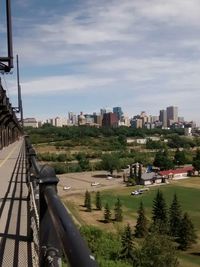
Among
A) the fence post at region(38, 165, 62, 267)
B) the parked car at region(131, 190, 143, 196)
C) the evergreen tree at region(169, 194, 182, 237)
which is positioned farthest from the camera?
the parked car at region(131, 190, 143, 196)

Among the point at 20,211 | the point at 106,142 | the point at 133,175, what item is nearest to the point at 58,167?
the point at 133,175

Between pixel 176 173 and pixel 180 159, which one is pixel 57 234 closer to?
pixel 176 173

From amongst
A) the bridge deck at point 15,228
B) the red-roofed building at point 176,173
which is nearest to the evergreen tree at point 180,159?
the red-roofed building at point 176,173

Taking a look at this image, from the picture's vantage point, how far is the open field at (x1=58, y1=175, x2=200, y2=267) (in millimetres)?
51259

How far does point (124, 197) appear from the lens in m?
73.9

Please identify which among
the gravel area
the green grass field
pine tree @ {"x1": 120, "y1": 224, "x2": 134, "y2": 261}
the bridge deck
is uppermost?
the bridge deck

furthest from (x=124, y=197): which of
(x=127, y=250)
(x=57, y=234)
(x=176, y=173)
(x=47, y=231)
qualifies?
(x=57, y=234)

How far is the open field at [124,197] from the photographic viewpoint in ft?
168

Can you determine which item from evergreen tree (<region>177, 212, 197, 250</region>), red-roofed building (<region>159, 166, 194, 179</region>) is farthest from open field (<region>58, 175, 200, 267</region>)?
red-roofed building (<region>159, 166, 194, 179</region>)

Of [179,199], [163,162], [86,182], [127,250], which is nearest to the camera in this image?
[127,250]

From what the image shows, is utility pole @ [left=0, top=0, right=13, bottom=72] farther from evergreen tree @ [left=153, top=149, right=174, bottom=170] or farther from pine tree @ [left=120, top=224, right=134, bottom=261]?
evergreen tree @ [left=153, top=149, right=174, bottom=170]

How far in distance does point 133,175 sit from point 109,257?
6207 cm

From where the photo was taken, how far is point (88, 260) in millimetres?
1092

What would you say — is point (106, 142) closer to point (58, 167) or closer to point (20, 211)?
point (58, 167)
